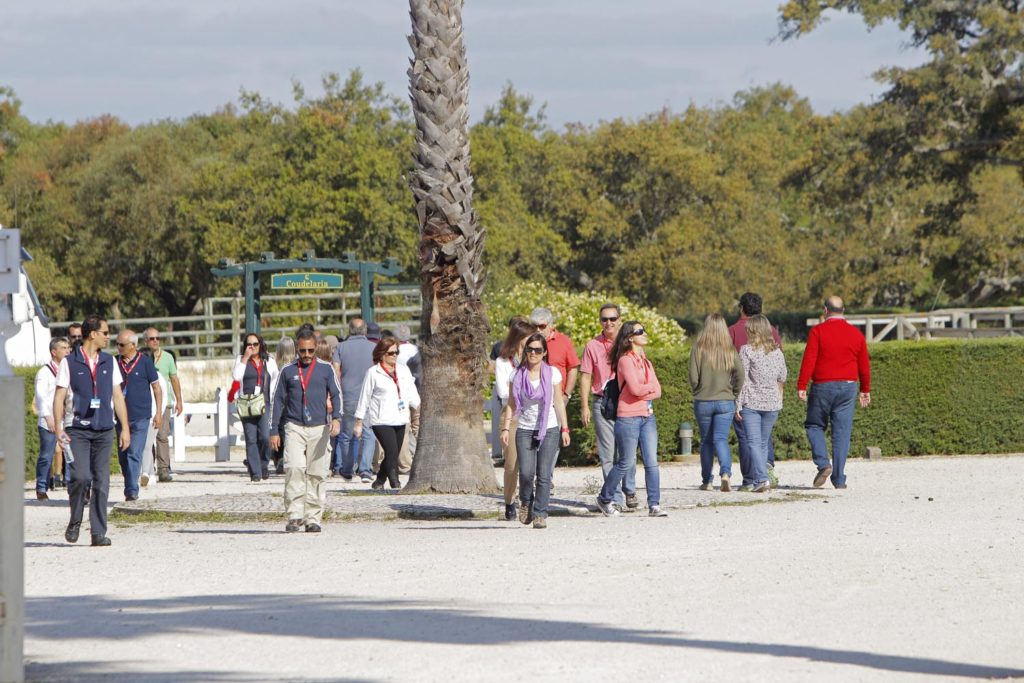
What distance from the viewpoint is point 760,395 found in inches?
631

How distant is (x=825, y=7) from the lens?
33875mm

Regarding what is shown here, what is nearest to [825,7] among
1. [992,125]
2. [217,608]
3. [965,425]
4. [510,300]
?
[992,125]

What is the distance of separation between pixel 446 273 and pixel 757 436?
3507 millimetres

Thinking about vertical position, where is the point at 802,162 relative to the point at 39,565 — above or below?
above

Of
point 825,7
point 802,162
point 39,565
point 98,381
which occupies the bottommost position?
point 39,565

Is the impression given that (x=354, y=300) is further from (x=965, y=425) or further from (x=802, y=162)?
(x=965, y=425)

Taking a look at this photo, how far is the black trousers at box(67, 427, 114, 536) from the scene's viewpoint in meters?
12.5

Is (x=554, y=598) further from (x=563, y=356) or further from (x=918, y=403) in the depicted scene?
(x=918, y=403)

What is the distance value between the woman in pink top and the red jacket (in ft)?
9.19

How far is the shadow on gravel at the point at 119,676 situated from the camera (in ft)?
23.0

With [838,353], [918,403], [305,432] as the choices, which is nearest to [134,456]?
[305,432]

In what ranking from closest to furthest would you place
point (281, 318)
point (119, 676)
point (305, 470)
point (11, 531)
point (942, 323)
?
1. point (11, 531)
2. point (119, 676)
3. point (305, 470)
4. point (942, 323)
5. point (281, 318)

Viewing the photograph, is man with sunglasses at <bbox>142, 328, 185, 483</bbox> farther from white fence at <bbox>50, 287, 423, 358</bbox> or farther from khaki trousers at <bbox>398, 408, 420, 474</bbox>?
white fence at <bbox>50, 287, 423, 358</bbox>

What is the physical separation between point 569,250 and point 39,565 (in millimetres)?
46185
